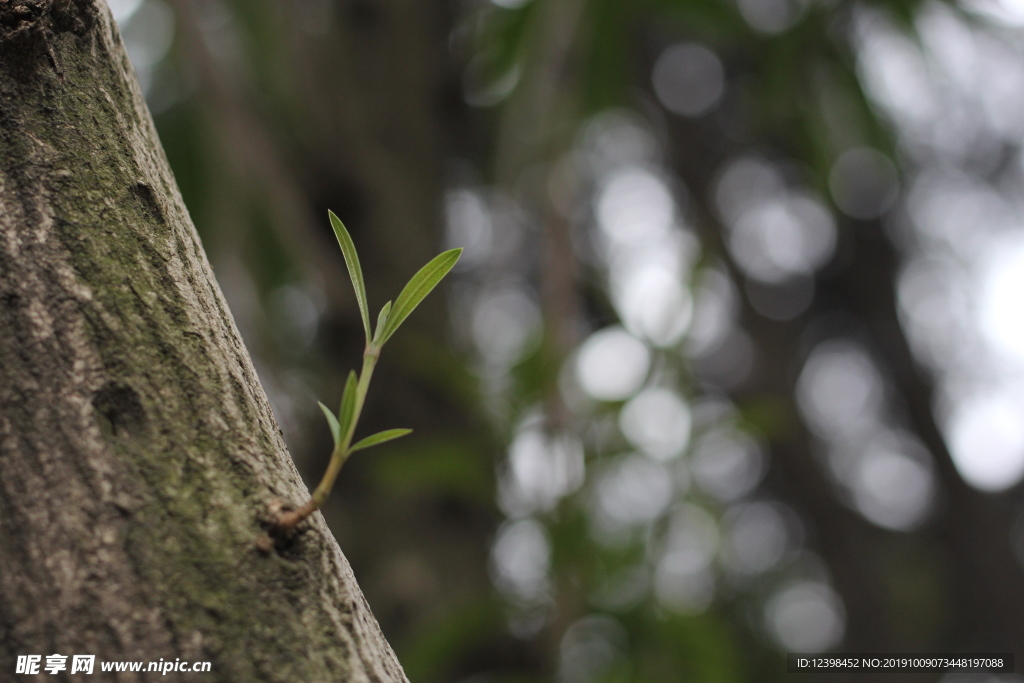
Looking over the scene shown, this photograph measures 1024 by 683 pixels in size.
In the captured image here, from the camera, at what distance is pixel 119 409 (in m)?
0.31

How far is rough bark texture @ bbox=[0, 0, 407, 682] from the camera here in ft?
0.92

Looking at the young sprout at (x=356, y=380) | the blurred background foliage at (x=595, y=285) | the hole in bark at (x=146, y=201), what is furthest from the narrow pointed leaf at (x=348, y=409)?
the blurred background foliage at (x=595, y=285)

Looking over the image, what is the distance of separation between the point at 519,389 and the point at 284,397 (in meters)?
0.69

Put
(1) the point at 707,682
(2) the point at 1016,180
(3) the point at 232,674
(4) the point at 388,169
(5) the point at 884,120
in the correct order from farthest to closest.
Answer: (2) the point at 1016,180 < (4) the point at 388,169 < (5) the point at 884,120 < (1) the point at 707,682 < (3) the point at 232,674

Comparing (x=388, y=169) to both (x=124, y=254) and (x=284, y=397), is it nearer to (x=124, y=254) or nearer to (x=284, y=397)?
(x=284, y=397)

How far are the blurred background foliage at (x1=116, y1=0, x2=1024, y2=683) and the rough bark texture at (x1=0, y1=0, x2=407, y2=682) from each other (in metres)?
0.96

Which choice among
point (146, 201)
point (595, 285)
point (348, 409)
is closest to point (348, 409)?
point (348, 409)

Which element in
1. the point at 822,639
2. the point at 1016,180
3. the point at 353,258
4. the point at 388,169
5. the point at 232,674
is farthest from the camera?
the point at 822,639

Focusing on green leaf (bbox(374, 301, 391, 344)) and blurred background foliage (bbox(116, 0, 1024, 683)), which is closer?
green leaf (bbox(374, 301, 391, 344))

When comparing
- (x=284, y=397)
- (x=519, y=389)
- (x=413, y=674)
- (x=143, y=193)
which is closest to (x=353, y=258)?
(x=143, y=193)

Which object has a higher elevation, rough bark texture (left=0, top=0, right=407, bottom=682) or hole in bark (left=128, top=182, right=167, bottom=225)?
hole in bark (left=128, top=182, right=167, bottom=225)

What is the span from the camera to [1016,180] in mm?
3160

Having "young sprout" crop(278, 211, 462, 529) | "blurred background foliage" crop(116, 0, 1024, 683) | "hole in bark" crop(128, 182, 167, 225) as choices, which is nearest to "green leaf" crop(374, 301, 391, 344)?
"young sprout" crop(278, 211, 462, 529)

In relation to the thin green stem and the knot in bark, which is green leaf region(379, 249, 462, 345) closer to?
the thin green stem
